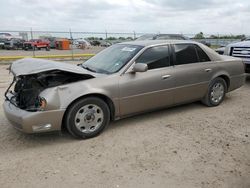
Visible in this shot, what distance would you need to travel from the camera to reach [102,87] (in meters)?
4.55

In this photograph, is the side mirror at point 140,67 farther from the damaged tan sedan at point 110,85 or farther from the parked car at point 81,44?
the parked car at point 81,44

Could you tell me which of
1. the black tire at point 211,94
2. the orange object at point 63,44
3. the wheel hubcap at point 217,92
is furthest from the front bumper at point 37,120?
the orange object at point 63,44

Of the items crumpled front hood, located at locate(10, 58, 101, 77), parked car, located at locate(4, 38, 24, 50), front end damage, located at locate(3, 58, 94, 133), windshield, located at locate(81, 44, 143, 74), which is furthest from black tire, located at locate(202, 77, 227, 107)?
parked car, located at locate(4, 38, 24, 50)

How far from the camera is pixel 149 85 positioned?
5.05m

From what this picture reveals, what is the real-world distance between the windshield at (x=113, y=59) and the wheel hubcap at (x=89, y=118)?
0.77 metres

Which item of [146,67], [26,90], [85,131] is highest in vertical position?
[146,67]

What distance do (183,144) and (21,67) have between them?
2845 millimetres

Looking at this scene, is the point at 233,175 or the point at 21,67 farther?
the point at 21,67

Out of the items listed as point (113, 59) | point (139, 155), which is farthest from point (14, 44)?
point (139, 155)

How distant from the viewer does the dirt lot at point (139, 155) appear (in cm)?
334

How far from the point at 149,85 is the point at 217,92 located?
2.03 m

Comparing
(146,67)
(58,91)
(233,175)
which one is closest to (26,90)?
(58,91)

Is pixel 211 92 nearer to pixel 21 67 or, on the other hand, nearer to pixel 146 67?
pixel 146 67

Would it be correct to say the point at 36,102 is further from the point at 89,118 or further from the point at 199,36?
the point at 199,36
